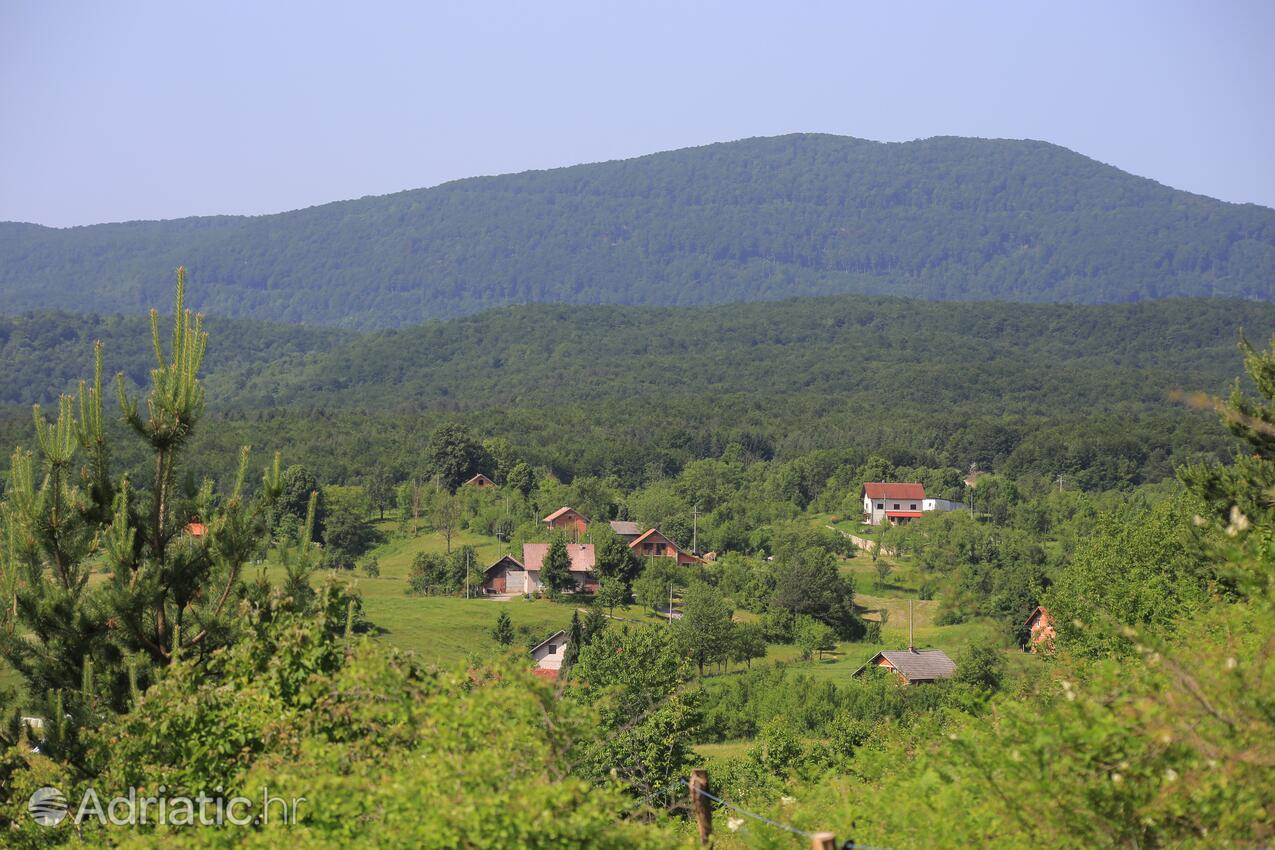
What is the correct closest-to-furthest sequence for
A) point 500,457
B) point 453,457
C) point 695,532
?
point 695,532 → point 453,457 → point 500,457

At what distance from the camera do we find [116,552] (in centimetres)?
1264

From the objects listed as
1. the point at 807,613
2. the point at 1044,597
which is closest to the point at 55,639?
the point at 1044,597

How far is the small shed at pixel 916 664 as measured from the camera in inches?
1855

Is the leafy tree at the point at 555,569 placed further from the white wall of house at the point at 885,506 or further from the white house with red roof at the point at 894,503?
the white wall of house at the point at 885,506

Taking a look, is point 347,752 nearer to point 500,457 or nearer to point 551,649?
point 551,649

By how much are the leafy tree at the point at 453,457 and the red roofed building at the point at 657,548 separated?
22.7m

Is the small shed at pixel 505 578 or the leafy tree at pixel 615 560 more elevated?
the leafy tree at pixel 615 560

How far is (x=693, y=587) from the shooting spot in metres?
65.1

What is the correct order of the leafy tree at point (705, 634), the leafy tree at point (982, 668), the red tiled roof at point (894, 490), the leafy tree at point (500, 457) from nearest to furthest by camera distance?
the leafy tree at point (982, 668)
the leafy tree at point (705, 634)
the red tiled roof at point (894, 490)
the leafy tree at point (500, 457)

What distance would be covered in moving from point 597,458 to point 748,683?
212ft

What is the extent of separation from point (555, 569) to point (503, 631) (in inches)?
449

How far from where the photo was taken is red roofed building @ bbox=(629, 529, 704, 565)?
76125 millimetres

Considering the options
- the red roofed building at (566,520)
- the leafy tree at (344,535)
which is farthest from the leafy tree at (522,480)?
the leafy tree at (344,535)

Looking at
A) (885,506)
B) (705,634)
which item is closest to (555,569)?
(705,634)
